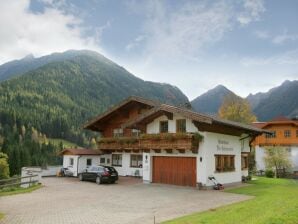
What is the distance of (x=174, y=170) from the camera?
2889 centimetres

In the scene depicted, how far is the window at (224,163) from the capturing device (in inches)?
1108

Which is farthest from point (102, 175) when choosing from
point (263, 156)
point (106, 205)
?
point (263, 156)

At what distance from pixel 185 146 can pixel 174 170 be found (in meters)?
3.30

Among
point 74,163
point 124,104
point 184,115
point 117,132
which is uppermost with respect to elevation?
point 124,104

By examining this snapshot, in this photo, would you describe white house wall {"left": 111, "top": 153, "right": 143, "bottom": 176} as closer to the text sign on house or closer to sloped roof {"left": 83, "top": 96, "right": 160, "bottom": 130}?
sloped roof {"left": 83, "top": 96, "right": 160, "bottom": 130}

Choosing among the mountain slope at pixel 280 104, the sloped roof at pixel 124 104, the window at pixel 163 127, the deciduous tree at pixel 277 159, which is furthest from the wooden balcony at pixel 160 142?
the mountain slope at pixel 280 104

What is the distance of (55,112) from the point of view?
187m

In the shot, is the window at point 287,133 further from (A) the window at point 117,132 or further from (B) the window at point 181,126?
(B) the window at point 181,126

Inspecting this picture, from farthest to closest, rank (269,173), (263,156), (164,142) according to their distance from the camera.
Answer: (263,156), (269,173), (164,142)

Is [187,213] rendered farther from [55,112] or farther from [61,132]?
[55,112]

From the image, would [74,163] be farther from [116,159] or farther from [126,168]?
[126,168]

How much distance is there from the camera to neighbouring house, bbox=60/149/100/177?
3716 cm

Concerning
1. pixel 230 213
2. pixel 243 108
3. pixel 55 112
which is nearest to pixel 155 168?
pixel 230 213

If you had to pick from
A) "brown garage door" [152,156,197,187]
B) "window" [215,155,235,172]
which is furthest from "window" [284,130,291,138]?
"brown garage door" [152,156,197,187]
